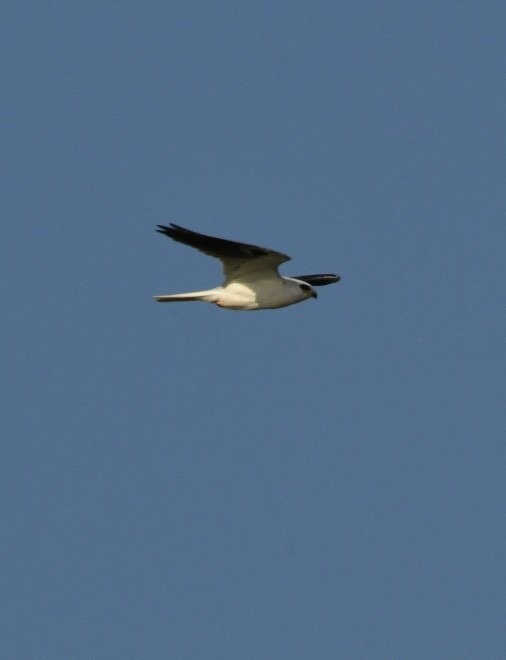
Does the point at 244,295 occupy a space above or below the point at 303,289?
below

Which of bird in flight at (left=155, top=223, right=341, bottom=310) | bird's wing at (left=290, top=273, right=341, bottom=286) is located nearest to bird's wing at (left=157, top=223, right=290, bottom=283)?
bird in flight at (left=155, top=223, right=341, bottom=310)

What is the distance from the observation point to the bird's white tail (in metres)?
20.4

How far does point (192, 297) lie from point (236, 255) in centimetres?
106

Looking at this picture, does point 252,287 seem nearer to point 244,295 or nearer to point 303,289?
point 244,295

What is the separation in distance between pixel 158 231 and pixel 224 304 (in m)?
2.36

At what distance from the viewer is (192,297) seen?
67.2ft

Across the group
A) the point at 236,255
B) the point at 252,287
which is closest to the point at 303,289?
the point at 252,287

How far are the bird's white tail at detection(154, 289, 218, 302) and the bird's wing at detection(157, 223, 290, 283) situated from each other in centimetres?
29

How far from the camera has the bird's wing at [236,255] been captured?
18.8 metres

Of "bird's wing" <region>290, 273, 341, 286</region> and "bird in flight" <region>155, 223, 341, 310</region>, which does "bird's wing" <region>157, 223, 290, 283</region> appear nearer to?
"bird in flight" <region>155, 223, 341, 310</region>

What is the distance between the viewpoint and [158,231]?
724 inches

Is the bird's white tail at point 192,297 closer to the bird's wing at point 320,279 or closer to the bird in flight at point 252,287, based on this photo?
the bird in flight at point 252,287

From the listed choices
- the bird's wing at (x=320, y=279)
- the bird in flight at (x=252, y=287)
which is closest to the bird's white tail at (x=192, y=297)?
the bird in flight at (x=252, y=287)

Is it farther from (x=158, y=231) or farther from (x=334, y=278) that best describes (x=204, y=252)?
(x=334, y=278)
